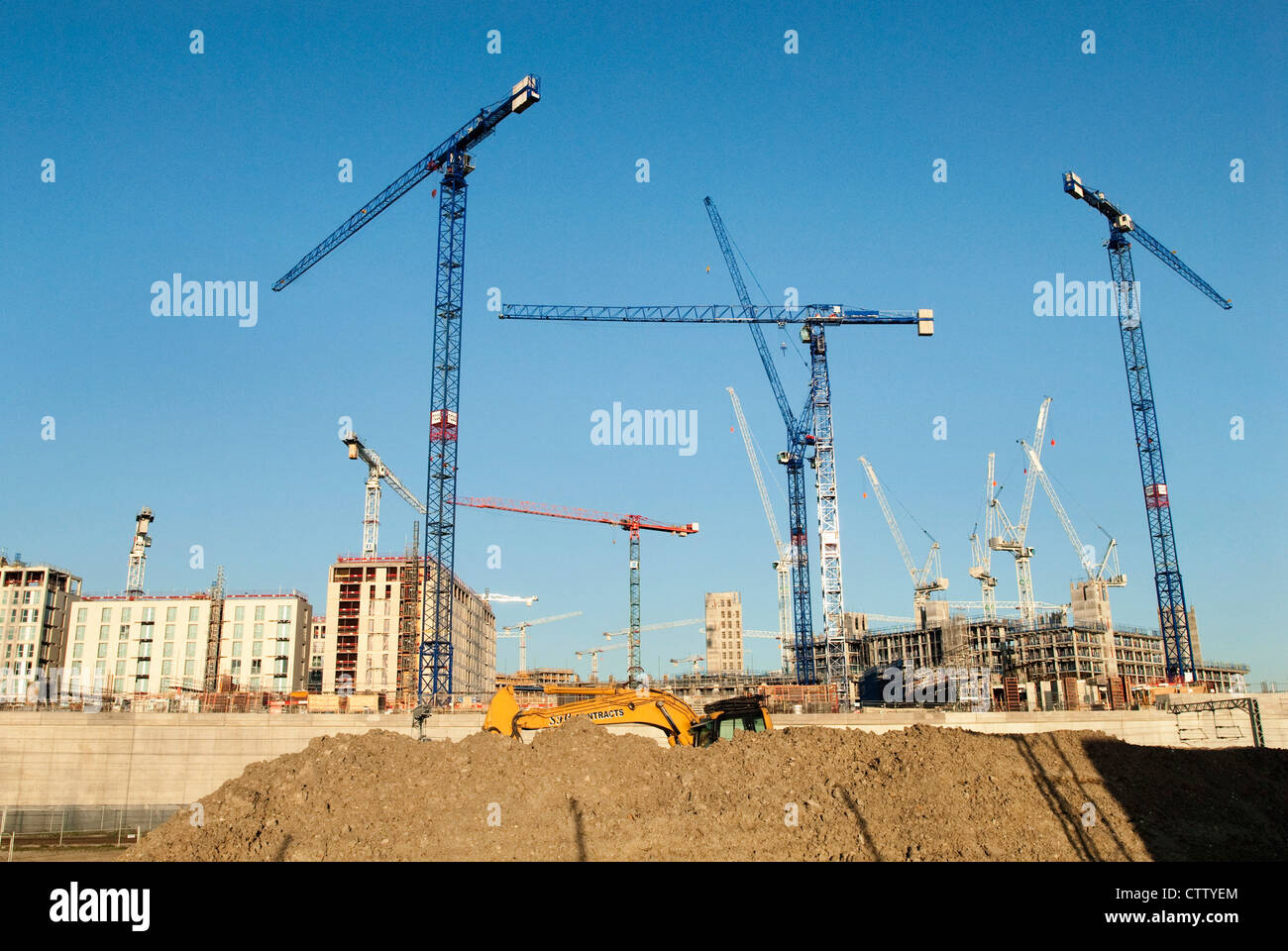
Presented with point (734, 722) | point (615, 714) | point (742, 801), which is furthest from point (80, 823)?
point (742, 801)

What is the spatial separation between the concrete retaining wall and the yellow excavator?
34.3 feet

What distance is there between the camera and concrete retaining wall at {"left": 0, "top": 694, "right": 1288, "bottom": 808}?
46688 millimetres

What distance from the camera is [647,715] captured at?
34.8 m

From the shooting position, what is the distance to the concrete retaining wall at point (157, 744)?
153ft

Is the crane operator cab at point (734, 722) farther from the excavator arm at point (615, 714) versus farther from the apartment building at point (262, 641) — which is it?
the apartment building at point (262, 641)

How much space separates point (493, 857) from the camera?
2631 centimetres

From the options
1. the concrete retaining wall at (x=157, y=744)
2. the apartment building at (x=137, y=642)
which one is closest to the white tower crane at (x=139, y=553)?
the apartment building at (x=137, y=642)

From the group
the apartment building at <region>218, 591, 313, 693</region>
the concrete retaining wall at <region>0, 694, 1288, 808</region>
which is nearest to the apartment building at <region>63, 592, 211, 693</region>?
the apartment building at <region>218, 591, 313, 693</region>

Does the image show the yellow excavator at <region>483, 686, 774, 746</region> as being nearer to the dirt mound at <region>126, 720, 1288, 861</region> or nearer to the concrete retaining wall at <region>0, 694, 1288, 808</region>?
the dirt mound at <region>126, 720, 1288, 861</region>

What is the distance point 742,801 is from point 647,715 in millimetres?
8085

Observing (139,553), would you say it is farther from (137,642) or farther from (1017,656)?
(1017,656)
